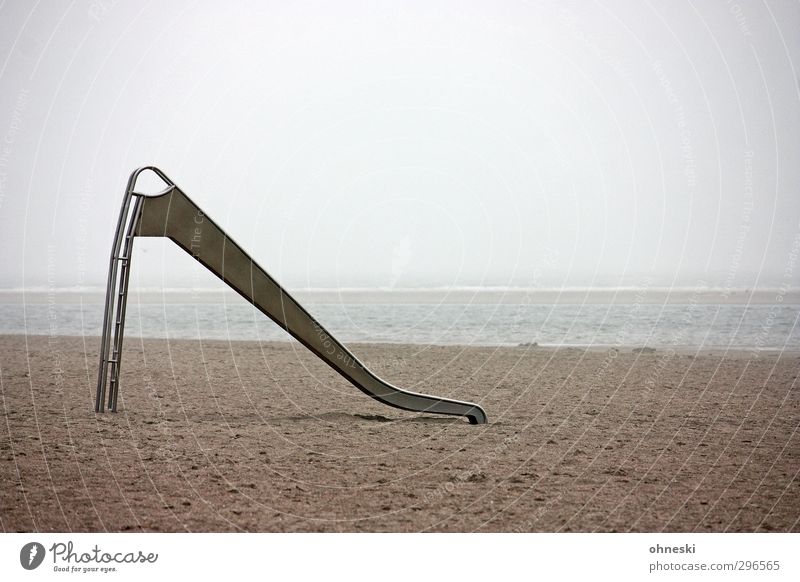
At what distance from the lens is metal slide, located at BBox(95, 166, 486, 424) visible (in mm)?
6996

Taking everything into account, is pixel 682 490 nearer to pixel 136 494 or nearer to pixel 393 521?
pixel 393 521

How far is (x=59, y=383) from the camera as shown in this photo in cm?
1068

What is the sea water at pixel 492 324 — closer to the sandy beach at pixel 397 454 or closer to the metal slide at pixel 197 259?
the sandy beach at pixel 397 454

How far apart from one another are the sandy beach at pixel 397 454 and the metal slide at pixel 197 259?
0.75 metres

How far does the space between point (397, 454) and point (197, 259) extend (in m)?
2.44

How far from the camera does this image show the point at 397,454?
22.4ft

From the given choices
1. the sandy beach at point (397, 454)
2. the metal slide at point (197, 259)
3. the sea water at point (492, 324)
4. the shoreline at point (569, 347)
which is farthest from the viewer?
the sea water at point (492, 324)

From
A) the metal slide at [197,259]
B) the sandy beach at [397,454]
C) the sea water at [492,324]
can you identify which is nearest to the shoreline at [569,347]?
the sea water at [492,324]

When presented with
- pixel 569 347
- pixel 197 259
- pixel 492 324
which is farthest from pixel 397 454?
pixel 492 324

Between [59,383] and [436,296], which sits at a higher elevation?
[59,383]

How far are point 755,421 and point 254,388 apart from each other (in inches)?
239

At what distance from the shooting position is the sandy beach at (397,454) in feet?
16.8
